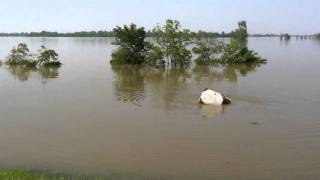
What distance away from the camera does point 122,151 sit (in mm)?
12742

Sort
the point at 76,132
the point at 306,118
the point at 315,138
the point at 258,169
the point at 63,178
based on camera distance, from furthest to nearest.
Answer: the point at 306,118 < the point at 76,132 < the point at 315,138 < the point at 258,169 < the point at 63,178

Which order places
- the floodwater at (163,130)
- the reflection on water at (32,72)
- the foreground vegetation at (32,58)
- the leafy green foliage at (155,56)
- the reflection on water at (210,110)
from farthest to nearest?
the foreground vegetation at (32,58) < the leafy green foliage at (155,56) < the reflection on water at (32,72) < the reflection on water at (210,110) < the floodwater at (163,130)

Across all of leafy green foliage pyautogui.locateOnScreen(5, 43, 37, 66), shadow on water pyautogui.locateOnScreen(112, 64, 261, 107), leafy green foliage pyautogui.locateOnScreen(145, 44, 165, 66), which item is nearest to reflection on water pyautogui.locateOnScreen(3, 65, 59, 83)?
leafy green foliage pyautogui.locateOnScreen(5, 43, 37, 66)

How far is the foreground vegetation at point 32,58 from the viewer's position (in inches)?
1645

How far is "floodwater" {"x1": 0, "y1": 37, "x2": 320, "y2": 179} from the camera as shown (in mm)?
11344

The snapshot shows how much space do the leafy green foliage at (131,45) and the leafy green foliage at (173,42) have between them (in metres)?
1.87

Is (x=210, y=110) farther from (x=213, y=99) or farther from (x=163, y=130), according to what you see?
(x=163, y=130)

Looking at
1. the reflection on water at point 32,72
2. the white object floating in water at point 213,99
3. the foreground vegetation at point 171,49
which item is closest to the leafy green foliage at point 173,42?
the foreground vegetation at point 171,49

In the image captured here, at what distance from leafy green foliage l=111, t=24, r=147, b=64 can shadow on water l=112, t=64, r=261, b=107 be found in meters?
1.61

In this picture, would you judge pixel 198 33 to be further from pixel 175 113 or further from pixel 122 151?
pixel 122 151

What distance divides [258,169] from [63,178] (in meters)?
4.64

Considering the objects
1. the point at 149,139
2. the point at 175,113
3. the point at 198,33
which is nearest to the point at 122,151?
the point at 149,139

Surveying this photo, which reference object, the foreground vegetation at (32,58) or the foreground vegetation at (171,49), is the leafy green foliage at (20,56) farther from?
the foreground vegetation at (171,49)

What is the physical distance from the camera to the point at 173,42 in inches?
1635
